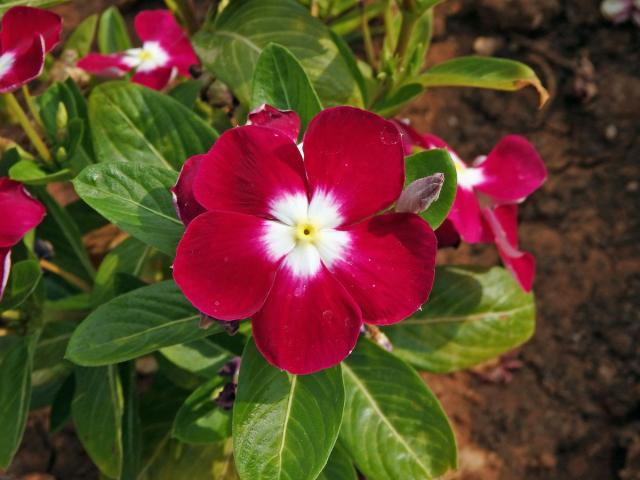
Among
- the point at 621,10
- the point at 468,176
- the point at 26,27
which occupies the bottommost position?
the point at 621,10

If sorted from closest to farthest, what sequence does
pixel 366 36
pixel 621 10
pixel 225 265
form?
1. pixel 225 265
2. pixel 366 36
3. pixel 621 10

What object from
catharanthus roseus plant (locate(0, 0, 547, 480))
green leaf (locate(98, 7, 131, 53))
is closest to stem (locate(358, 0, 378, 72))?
catharanthus roseus plant (locate(0, 0, 547, 480))

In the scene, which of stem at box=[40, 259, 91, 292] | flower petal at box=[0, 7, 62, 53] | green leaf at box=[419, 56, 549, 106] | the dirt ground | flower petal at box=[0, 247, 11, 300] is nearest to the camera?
flower petal at box=[0, 247, 11, 300]

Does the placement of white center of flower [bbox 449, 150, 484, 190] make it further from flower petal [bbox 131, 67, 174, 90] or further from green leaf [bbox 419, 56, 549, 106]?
Answer: flower petal [bbox 131, 67, 174, 90]

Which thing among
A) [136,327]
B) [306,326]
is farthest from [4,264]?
[306,326]

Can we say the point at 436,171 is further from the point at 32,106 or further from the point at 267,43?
the point at 32,106

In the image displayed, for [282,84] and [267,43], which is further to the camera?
[267,43]

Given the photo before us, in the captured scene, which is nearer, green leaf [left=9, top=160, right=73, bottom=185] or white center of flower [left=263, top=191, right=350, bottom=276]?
white center of flower [left=263, top=191, right=350, bottom=276]

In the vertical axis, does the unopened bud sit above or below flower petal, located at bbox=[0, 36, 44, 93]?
below
